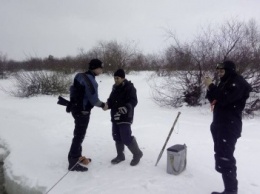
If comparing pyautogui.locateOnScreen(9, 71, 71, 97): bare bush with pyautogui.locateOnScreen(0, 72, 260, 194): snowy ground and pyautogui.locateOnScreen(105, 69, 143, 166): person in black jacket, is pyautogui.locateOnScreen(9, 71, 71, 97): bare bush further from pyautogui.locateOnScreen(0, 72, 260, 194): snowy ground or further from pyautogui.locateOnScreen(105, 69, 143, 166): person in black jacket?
pyautogui.locateOnScreen(105, 69, 143, 166): person in black jacket

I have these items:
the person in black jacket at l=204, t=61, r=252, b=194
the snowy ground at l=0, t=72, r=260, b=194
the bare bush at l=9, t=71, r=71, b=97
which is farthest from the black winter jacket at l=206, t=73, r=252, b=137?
the bare bush at l=9, t=71, r=71, b=97

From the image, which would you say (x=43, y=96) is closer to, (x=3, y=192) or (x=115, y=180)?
(x=3, y=192)

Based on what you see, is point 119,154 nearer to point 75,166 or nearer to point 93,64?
point 75,166

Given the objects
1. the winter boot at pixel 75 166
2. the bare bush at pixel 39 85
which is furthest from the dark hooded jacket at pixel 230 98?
the bare bush at pixel 39 85

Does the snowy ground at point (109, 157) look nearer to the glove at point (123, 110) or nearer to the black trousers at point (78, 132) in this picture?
the black trousers at point (78, 132)

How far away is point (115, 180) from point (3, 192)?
2324mm

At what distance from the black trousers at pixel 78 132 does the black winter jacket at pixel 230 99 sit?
7.70 ft

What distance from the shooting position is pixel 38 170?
570 centimetres

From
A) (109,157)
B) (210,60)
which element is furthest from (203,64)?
(109,157)

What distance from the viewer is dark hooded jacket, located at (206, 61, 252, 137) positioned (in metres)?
4.02

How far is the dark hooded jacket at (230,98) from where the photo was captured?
4023 millimetres

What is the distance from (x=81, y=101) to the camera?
5.36 metres

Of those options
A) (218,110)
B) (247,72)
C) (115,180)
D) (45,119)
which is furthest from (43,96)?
(218,110)

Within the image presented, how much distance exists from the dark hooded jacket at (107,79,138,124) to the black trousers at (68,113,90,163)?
0.52m
